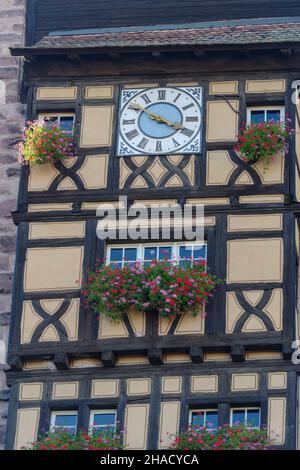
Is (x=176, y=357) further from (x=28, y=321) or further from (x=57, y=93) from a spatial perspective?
(x=57, y=93)

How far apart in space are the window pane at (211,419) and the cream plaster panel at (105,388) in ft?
4.37

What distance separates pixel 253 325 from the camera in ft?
113

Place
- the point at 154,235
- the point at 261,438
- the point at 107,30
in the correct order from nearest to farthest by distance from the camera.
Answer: the point at 261,438 < the point at 154,235 < the point at 107,30

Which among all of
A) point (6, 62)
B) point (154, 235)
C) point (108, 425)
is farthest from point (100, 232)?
point (6, 62)

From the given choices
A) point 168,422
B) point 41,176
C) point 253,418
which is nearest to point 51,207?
point 41,176

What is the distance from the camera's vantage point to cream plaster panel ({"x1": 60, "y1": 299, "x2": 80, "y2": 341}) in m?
34.8

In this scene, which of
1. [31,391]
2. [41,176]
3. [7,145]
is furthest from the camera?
[7,145]

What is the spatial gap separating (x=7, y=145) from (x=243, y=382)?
7.03 m

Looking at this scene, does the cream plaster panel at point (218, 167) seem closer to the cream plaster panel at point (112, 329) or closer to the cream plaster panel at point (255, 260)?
the cream plaster panel at point (255, 260)

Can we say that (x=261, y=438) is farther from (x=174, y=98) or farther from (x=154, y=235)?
(x=174, y=98)

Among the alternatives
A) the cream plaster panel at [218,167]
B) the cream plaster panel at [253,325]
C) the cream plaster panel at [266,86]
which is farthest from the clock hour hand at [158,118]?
the cream plaster panel at [253,325]

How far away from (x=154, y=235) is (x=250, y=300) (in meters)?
1.83

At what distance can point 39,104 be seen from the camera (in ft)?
121
